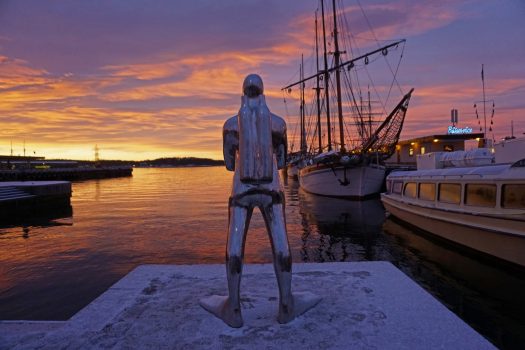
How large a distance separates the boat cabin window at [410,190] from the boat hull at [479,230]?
1.05m

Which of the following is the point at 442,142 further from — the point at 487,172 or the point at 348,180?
the point at 487,172

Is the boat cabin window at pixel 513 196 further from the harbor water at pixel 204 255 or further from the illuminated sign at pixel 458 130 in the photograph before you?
the illuminated sign at pixel 458 130

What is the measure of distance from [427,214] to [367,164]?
1536 centimetres

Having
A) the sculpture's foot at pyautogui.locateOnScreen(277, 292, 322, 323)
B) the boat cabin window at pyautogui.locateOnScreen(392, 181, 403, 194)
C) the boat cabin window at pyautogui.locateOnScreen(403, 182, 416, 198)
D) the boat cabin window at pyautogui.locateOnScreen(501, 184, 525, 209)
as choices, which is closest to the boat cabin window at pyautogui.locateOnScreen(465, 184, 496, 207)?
the boat cabin window at pyautogui.locateOnScreen(501, 184, 525, 209)

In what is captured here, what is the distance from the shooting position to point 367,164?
104 ft

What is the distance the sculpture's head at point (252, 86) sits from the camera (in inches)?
214

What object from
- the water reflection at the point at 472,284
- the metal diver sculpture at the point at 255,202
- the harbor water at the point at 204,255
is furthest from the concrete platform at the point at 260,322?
the water reflection at the point at 472,284

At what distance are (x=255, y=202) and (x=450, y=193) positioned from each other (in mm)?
12210

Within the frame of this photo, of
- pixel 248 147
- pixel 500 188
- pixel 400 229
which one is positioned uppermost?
pixel 248 147

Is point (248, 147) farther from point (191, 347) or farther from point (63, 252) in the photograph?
point (63, 252)

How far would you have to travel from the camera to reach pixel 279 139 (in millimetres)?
5770

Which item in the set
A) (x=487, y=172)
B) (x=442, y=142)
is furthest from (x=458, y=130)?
(x=487, y=172)

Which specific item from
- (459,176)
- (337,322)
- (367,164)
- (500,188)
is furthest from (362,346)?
(367,164)

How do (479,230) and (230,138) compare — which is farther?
(479,230)
